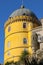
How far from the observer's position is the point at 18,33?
95.7 metres

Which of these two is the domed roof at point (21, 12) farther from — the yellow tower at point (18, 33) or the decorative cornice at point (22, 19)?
the decorative cornice at point (22, 19)

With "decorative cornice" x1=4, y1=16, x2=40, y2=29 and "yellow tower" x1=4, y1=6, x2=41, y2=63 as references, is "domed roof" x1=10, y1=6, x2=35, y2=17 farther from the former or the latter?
"decorative cornice" x1=4, y1=16, x2=40, y2=29

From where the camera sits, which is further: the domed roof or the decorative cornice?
the domed roof

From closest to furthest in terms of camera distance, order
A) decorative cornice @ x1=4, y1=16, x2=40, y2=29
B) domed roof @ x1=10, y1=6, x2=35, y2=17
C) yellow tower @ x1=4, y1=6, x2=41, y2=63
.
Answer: yellow tower @ x1=4, y1=6, x2=41, y2=63
decorative cornice @ x1=4, y1=16, x2=40, y2=29
domed roof @ x1=10, y1=6, x2=35, y2=17

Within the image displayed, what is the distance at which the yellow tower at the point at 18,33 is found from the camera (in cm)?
9419

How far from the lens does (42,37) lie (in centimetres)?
8794

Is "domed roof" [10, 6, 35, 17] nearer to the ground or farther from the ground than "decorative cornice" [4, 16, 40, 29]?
farther from the ground

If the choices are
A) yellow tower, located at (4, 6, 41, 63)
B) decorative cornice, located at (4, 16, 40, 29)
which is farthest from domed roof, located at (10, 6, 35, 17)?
decorative cornice, located at (4, 16, 40, 29)

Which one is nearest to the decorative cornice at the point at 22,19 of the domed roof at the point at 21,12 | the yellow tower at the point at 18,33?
the yellow tower at the point at 18,33

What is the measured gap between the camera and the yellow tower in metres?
94.2

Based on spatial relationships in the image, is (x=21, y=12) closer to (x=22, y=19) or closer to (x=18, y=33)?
(x=22, y=19)

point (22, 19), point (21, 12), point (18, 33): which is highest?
point (21, 12)

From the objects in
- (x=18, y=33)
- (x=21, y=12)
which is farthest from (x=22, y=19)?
(x=18, y=33)

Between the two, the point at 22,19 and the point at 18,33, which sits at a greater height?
the point at 22,19
